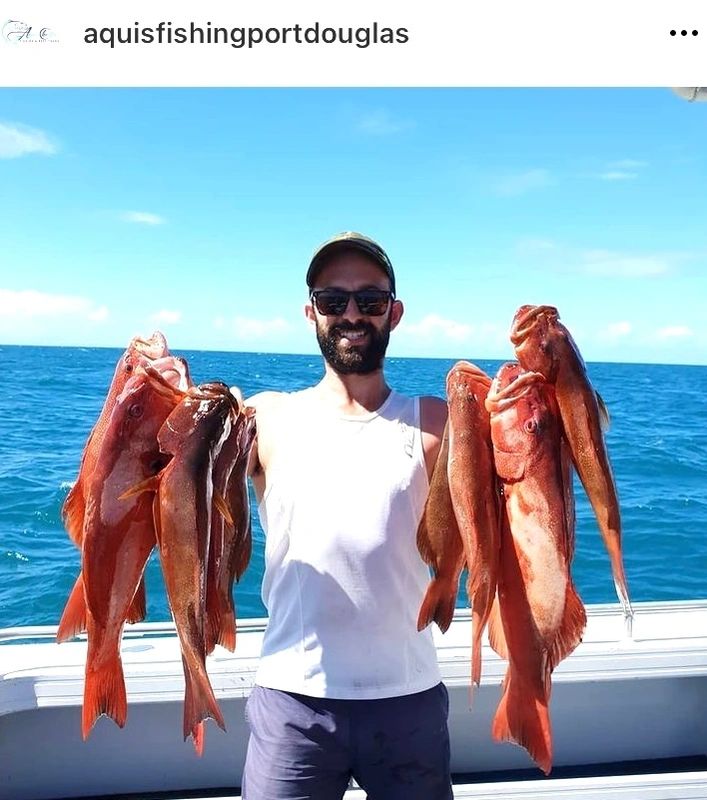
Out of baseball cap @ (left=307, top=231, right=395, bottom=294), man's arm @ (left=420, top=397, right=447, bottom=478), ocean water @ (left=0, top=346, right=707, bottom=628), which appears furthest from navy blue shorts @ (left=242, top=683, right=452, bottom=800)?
ocean water @ (left=0, top=346, right=707, bottom=628)

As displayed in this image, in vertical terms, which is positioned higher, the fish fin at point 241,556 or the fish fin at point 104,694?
the fish fin at point 241,556

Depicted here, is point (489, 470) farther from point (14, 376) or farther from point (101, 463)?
point (14, 376)

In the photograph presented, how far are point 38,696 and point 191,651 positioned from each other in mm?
1976

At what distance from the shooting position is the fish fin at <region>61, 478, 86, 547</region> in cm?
202

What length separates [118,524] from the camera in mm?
1940

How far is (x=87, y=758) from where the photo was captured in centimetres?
378

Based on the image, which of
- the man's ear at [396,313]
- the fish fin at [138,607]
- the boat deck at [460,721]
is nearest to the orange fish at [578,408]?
the man's ear at [396,313]

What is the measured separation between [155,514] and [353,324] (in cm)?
101

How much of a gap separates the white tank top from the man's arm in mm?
34

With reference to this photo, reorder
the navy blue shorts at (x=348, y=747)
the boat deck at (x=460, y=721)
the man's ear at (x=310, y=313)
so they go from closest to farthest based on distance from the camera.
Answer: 1. the navy blue shorts at (x=348, y=747)
2. the man's ear at (x=310, y=313)
3. the boat deck at (x=460, y=721)

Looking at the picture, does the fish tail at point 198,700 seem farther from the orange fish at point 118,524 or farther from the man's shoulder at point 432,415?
the man's shoulder at point 432,415

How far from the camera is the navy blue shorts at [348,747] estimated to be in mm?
2365

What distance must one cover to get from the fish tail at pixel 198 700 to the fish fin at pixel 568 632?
3.03 ft
